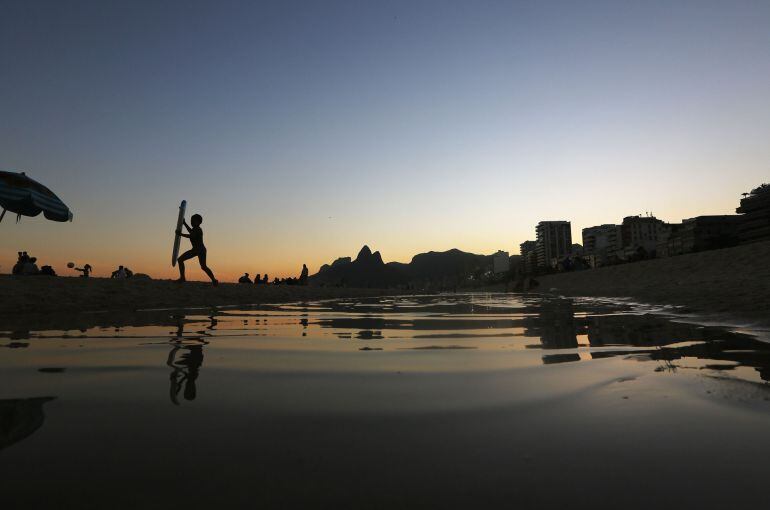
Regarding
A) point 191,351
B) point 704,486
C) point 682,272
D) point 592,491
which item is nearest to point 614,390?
point 704,486

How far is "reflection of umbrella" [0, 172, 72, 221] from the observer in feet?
42.8

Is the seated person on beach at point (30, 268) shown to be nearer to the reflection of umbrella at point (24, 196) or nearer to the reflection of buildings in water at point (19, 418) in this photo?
the reflection of umbrella at point (24, 196)

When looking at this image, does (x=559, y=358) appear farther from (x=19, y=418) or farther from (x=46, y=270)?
(x=46, y=270)

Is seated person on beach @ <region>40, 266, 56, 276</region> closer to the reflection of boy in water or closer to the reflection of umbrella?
the reflection of umbrella

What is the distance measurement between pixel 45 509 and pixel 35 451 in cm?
48

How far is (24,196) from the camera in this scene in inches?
517

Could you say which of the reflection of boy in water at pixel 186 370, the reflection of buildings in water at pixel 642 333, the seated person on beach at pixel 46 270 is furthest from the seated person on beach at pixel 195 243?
the reflection of buildings in water at pixel 642 333

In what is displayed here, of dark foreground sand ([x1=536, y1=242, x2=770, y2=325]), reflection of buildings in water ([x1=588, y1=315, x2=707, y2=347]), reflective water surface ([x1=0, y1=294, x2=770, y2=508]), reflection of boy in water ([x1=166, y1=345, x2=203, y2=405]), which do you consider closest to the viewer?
reflective water surface ([x1=0, y1=294, x2=770, y2=508])

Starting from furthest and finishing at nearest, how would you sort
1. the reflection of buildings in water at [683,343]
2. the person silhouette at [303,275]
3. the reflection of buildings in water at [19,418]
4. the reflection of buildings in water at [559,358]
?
the person silhouette at [303,275] < the reflection of buildings in water at [559,358] < the reflection of buildings in water at [683,343] < the reflection of buildings in water at [19,418]

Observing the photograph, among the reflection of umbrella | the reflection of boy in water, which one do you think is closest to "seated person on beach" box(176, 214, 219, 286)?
the reflection of umbrella

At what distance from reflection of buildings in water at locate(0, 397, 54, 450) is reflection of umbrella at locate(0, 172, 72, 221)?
14730 mm

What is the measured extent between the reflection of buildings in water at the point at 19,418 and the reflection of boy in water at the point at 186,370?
1.69ft

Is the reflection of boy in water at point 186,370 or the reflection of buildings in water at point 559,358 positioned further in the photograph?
the reflection of buildings in water at point 559,358

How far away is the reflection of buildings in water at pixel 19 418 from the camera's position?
1.53m
